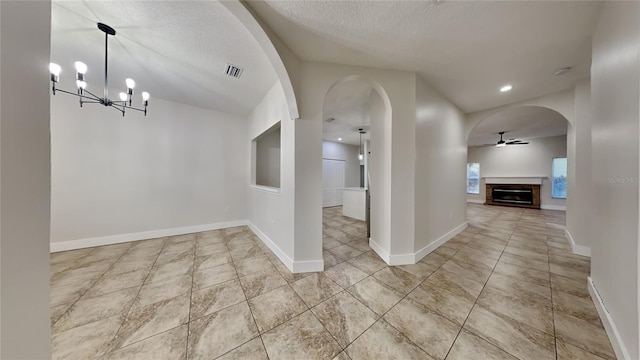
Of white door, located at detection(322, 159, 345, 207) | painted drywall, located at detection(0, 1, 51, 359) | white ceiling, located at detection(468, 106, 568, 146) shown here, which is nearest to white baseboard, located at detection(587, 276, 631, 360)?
painted drywall, located at detection(0, 1, 51, 359)

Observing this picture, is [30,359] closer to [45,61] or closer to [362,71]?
[45,61]

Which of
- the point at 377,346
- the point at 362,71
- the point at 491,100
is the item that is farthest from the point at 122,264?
the point at 491,100

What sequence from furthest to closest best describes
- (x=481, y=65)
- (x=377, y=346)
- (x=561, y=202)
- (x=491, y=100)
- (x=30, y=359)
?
1. (x=561, y=202)
2. (x=491, y=100)
3. (x=481, y=65)
4. (x=377, y=346)
5. (x=30, y=359)

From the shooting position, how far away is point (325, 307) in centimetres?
174

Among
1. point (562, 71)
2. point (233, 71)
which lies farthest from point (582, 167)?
point (233, 71)

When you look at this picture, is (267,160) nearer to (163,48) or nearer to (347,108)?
(347,108)

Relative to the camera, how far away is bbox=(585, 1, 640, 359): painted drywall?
→ 45.9 inches

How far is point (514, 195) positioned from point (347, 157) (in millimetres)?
7124

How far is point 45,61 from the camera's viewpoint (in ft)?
2.32

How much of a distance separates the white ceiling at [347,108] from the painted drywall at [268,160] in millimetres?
1485

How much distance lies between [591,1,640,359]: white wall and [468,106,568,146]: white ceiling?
2.70 m

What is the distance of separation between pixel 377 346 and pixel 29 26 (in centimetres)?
232

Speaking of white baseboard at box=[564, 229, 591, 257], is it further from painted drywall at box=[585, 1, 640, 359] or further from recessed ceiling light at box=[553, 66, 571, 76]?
recessed ceiling light at box=[553, 66, 571, 76]

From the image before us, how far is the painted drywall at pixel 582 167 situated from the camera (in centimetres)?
291
